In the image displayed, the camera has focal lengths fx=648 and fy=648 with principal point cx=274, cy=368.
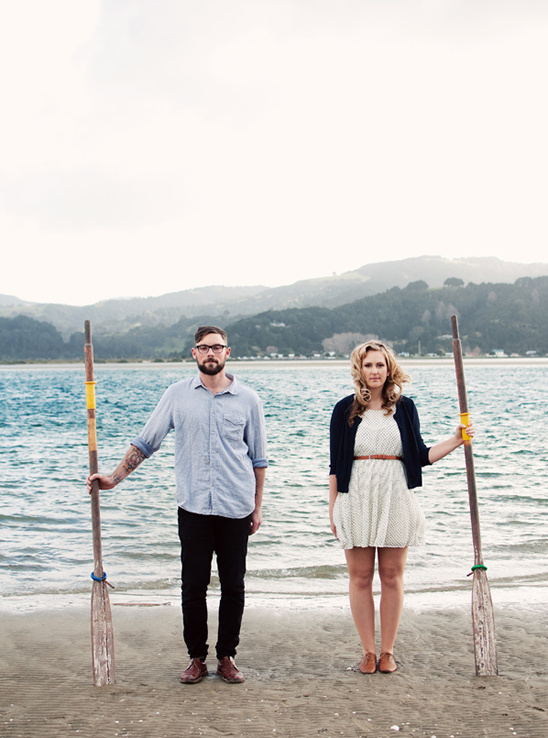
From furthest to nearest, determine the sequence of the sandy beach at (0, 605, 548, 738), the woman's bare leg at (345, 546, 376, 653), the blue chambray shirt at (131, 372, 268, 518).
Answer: the woman's bare leg at (345, 546, 376, 653), the blue chambray shirt at (131, 372, 268, 518), the sandy beach at (0, 605, 548, 738)

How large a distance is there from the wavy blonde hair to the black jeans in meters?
1.06

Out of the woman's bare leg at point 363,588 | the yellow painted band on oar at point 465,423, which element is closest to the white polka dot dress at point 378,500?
the woman's bare leg at point 363,588

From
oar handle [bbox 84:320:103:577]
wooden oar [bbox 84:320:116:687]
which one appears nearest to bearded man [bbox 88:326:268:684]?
oar handle [bbox 84:320:103:577]

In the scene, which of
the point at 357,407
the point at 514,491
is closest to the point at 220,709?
the point at 357,407

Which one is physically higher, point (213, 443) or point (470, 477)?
point (213, 443)

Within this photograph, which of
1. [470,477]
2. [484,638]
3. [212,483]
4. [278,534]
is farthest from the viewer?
[278,534]

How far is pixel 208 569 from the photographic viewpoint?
437 cm

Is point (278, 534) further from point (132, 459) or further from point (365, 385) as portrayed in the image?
point (365, 385)

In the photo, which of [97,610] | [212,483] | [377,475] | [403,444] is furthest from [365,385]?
[97,610]

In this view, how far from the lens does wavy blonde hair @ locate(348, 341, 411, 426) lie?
14.4ft

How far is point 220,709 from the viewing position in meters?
3.94

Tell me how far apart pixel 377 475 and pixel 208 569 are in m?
1.30

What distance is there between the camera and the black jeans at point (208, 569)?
4316 millimetres

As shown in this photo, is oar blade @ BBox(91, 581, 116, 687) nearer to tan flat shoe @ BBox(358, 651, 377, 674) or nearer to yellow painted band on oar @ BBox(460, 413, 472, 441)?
tan flat shoe @ BBox(358, 651, 377, 674)
